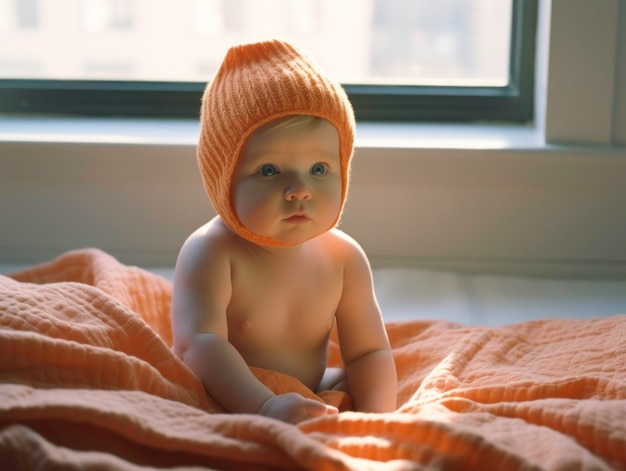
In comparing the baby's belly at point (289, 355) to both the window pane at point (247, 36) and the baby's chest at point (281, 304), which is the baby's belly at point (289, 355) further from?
the window pane at point (247, 36)

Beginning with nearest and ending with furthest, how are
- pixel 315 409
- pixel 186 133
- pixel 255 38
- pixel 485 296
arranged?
pixel 315 409
pixel 485 296
pixel 186 133
pixel 255 38

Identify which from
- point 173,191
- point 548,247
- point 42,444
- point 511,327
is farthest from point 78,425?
point 548,247

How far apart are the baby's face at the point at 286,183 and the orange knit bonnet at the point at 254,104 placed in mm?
12

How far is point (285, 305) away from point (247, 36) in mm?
846

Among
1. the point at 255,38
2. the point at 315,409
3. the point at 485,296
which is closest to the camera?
the point at 315,409

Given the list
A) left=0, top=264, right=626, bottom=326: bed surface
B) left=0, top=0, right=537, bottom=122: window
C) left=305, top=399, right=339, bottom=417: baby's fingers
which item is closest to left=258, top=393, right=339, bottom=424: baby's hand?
left=305, top=399, right=339, bottom=417: baby's fingers

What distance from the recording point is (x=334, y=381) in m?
1.14

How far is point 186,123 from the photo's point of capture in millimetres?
1662

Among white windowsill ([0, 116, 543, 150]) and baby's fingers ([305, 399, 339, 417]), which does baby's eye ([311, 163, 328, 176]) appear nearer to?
baby's fingers ([305, 399, 339, 417])

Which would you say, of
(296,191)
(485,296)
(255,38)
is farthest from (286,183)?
(255,38)

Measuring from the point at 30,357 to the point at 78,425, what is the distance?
12 centimetres

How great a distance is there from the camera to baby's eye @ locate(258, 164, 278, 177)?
40.0 inches

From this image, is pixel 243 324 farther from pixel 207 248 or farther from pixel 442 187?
pixel 442 187

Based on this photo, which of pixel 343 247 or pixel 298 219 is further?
pixel 343 247
